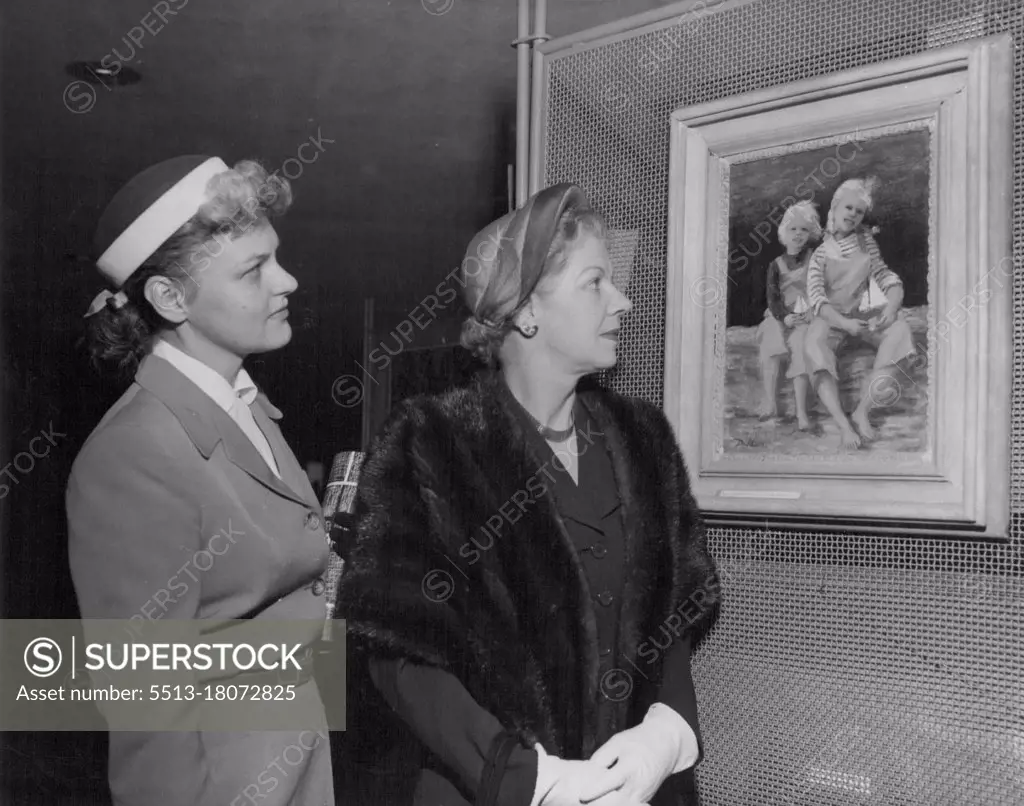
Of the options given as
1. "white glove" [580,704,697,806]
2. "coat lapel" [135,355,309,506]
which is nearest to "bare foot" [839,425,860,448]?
"white glove" [580,704,697,806]

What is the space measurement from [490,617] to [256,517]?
39 cm

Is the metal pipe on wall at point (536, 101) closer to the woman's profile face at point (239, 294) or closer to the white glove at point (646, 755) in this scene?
the woman's profile face at point (239, 294)

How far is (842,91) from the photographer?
146cm

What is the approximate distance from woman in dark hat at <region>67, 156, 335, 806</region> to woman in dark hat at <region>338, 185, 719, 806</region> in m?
0.17

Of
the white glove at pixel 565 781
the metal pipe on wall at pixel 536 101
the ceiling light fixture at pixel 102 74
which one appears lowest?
the white glove at pixel 565 781

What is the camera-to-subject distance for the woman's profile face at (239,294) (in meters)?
1.49

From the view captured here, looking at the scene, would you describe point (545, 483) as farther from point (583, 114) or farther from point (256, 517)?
point (583, 114)

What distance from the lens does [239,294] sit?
1492mm

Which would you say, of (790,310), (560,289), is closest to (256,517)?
(560,289)

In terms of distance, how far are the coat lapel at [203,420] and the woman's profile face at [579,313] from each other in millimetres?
483

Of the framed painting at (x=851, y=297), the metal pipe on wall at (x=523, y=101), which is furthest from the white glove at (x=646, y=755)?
the metal pipe on wall at (x=523, y=101)

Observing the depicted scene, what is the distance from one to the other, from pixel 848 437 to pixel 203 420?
963 millimetres

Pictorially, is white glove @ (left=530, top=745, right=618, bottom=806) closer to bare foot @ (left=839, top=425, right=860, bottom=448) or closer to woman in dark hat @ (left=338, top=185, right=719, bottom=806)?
woman in dark hat @ (left=338, top=185, right=719, bottom=806)

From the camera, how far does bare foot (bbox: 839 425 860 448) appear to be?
1.41 meters
